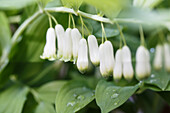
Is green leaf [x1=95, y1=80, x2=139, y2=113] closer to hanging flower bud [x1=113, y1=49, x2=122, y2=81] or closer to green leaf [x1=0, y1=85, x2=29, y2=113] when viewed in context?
hanging flower bud [x1=113, y1=49, x2=122, y2=81]

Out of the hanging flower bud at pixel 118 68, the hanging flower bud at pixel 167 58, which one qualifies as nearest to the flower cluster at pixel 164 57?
the hanging flower bud at pixel 167 58

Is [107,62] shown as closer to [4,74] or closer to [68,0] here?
[68,0]

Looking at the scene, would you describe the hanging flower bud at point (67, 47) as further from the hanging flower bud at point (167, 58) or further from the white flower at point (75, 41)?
the hanging flower bud at point (167, 58)

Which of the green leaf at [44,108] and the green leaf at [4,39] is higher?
the green leaf at [4,39]

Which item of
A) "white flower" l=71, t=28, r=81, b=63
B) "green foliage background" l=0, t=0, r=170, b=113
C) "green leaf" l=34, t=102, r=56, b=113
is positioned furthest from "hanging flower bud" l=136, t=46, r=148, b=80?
"green leaf" l=34, t=102, r=56, b=113

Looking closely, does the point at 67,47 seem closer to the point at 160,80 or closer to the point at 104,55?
the point at 104,55

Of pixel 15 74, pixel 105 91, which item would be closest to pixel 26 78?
pixel 15 74

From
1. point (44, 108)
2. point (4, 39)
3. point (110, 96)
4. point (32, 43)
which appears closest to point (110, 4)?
point (110, 96)
